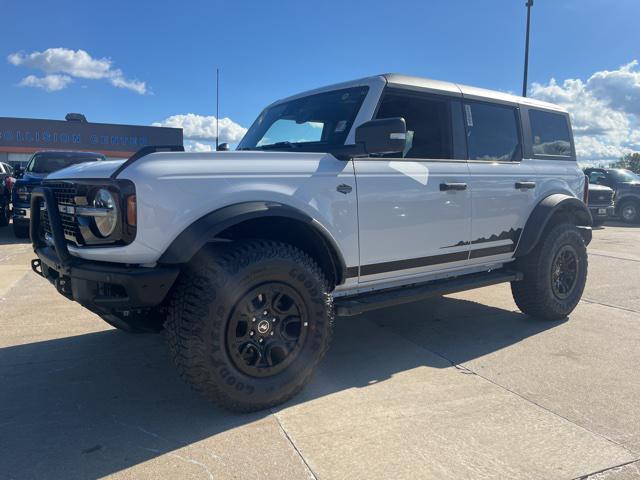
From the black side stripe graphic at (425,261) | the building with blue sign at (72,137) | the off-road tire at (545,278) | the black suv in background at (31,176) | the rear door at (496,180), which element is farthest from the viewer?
the building with blue sign at (72,137)

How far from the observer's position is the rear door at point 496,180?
13.6 ft

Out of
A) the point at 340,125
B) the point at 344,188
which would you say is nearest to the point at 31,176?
the point at 340,125

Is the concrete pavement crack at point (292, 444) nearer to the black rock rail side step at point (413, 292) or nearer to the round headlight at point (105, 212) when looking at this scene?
the black rock rail side step at point (413, 292)

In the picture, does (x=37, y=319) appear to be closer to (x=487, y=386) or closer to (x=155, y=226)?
(x=155, y=226)

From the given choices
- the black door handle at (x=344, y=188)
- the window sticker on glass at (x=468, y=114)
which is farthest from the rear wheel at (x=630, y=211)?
the black door handle at (x=344, y=188)

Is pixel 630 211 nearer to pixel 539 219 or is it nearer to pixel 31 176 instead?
pixel 539 219

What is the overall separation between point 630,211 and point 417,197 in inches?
661

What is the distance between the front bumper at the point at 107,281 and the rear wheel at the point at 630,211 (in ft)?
60.4

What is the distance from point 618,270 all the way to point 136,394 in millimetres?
7229

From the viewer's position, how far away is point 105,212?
2633 millimetres

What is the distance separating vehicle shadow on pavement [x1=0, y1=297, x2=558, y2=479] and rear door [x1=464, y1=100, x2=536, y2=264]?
2.69 ft

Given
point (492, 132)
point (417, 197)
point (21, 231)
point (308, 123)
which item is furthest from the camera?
point (21, 231)

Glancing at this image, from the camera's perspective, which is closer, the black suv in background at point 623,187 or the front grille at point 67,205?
the front grille at point 67,205

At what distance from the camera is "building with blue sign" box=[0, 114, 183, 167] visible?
3975 centimetres
